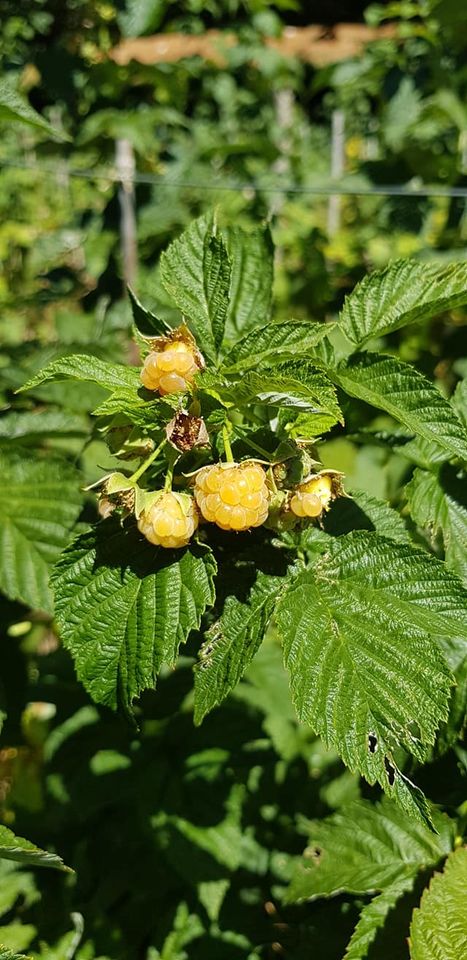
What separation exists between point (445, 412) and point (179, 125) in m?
1.97

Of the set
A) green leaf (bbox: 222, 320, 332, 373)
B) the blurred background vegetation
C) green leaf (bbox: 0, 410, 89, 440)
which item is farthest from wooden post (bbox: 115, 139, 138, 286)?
green leaf (bbox: 222, 320, 332, 373)

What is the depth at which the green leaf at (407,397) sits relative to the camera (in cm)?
79

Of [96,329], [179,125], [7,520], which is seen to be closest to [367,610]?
[7,520]

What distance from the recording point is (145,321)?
3.01 feet

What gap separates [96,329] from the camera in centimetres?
177

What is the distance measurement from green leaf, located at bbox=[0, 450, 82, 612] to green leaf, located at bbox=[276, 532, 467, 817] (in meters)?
0.45

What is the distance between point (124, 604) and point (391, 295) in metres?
0.47

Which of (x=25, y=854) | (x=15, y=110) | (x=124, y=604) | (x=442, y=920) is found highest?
(x=15, y=110)

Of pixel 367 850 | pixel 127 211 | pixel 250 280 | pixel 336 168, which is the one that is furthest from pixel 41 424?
pixel 336 168

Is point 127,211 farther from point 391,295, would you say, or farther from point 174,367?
point 174,367

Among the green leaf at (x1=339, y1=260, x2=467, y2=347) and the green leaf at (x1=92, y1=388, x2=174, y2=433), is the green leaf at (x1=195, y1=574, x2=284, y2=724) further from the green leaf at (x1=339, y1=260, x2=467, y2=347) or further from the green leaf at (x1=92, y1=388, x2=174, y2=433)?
the green leaf at (x1=339, y1=260, x2=467, y2=347)

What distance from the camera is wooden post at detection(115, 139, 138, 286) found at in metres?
2.22

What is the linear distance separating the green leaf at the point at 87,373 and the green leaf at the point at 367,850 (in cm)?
68

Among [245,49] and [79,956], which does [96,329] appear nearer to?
[79,956]
